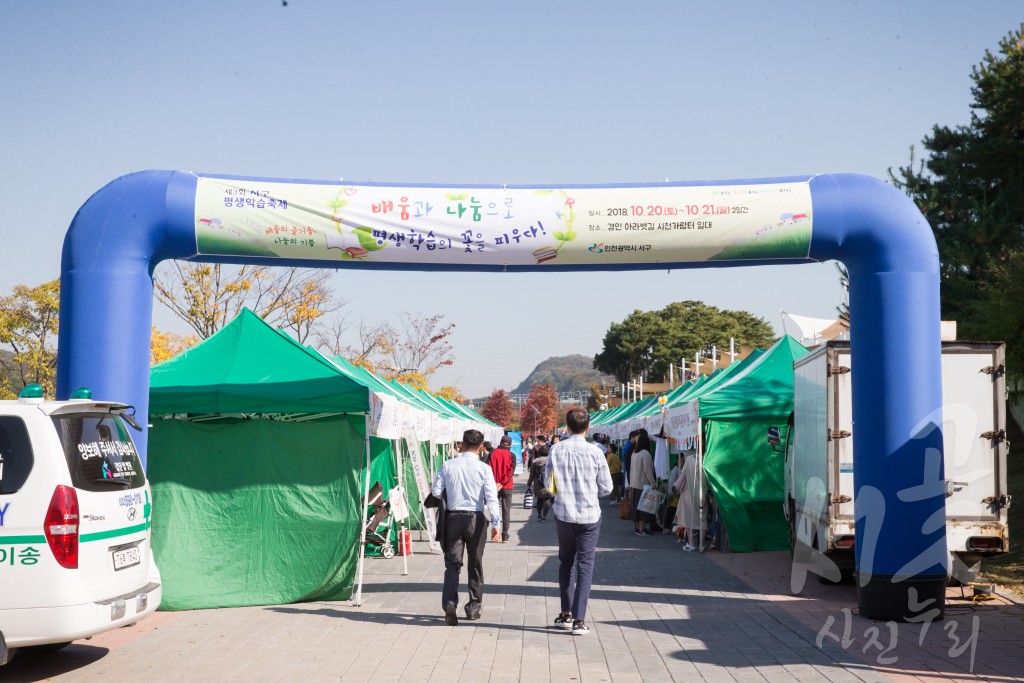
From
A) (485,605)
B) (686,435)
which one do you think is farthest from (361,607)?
(686,435)

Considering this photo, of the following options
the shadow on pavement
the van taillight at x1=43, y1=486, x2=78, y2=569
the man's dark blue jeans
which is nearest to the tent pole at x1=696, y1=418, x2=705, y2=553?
the man's dark blue jeans

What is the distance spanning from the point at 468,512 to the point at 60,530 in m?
3.98

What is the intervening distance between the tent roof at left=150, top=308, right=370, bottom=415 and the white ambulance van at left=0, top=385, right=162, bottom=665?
328cm

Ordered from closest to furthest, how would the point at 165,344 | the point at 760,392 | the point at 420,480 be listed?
the point at 760,392 → the point at 420,480 → the point at 165,344

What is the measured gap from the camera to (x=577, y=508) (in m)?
9.09

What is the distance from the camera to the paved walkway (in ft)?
24.8

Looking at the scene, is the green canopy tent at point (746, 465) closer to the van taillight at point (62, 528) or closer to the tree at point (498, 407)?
the van taillight at point (62, 528)

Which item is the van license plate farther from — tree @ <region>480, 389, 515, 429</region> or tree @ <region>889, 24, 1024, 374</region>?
tree @ <region>480, 389, 515, 429</region>

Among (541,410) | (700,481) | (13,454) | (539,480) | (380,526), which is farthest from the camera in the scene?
(541,410)

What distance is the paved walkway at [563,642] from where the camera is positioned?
7.57 meters

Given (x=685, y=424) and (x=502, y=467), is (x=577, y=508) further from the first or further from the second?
(x=502, y=467)

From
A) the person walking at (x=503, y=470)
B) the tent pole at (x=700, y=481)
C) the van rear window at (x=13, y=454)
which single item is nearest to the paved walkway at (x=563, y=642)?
the van rear window at (x=13, y=454)

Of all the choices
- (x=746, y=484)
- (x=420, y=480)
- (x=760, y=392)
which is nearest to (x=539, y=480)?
(x=420, y=480)

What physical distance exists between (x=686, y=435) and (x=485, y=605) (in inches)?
272
